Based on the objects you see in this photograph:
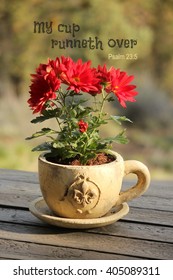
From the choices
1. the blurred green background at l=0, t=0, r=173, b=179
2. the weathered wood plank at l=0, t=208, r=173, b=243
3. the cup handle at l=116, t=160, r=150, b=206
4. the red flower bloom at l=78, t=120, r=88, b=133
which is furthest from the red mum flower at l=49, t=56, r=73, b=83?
the blurred green background at l=0, t=0, r=173, b=179

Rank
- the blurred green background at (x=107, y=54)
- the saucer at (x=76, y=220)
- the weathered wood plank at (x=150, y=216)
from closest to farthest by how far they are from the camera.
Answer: the saucer at (x=76, y=220), the weathered wood plank at (x=150, y=216), the blurred green background at (x=107, y=54)

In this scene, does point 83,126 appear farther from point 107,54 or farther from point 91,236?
point 107,54

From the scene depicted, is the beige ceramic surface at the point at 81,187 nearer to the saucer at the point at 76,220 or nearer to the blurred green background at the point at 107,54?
the saucer at the point at 76,220

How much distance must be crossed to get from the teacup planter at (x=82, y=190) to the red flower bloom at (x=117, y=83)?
0.15 m

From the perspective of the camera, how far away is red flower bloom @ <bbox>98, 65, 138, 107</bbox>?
4.44 ft

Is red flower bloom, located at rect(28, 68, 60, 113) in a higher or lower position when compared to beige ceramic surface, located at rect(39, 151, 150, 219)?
higher

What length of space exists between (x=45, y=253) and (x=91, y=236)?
139 millimetres

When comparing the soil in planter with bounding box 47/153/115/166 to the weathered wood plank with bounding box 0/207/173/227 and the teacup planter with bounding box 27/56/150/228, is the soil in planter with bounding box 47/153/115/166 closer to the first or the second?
the teacup planter with bounding box 27/56/150/228

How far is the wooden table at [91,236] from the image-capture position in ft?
4.11

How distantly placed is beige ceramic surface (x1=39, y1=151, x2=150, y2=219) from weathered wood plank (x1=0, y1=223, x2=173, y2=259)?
0.05 m

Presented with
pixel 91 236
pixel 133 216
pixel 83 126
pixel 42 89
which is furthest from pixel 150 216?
pixel 42 89

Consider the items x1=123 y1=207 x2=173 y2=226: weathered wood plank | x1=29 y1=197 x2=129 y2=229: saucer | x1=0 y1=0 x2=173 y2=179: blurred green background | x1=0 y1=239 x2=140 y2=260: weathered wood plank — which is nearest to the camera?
x1=0 y1=239 x2=140 y2=260: weathered wood plank

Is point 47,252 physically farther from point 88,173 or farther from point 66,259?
point 88,173

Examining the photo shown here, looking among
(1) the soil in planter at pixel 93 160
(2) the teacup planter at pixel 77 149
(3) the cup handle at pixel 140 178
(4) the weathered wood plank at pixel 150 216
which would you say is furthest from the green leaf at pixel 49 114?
(4) the weathered wood plank at pixel 150 216
